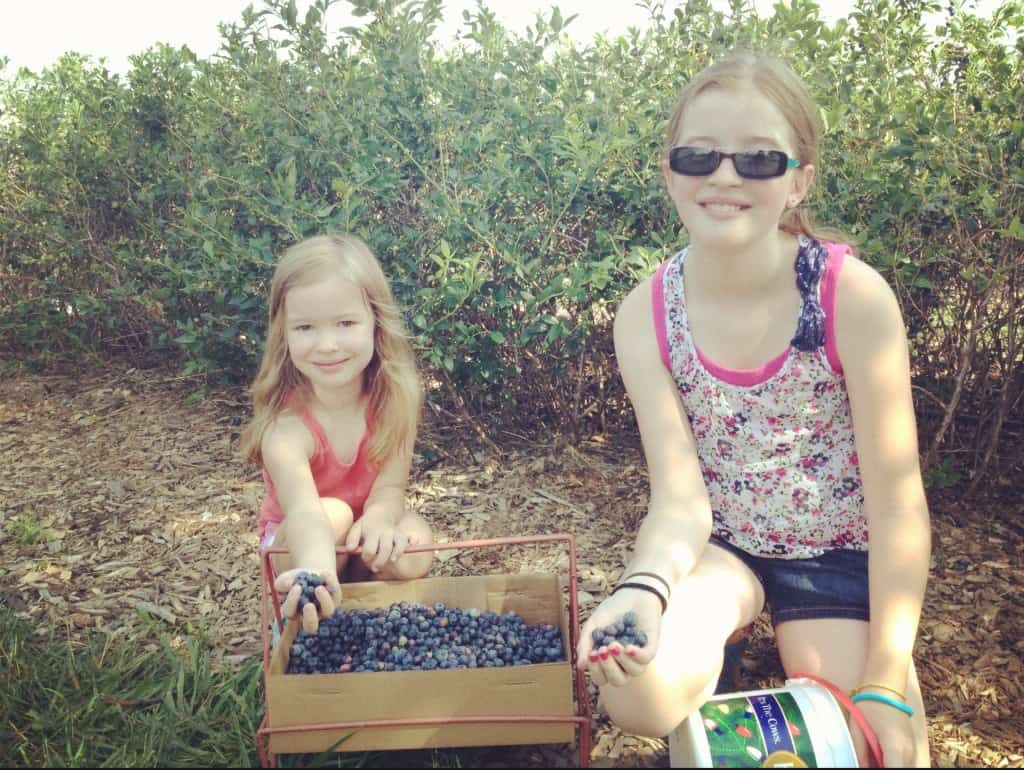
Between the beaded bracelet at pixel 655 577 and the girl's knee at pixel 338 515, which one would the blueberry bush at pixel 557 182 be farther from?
the beaded bracelet at pixel 655 577

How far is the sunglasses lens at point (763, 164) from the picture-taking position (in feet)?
6.49

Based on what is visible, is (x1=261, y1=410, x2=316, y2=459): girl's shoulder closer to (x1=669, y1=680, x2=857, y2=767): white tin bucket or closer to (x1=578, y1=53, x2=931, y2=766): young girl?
(x1=578, y1=53, x2=931, y2=766): young girl

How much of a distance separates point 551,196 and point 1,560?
7.91 feet

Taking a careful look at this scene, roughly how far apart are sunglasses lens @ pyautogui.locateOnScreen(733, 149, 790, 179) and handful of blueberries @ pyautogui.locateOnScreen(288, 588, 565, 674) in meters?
1.17

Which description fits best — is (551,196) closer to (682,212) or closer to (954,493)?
(682,212)

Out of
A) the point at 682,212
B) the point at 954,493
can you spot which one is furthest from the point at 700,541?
the point at 954,493

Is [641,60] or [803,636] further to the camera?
[641,60]

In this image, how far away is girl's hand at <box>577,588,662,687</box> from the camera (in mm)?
1704

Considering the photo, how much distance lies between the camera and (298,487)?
2.42m

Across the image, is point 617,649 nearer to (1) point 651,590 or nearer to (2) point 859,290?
(1) point 651,590

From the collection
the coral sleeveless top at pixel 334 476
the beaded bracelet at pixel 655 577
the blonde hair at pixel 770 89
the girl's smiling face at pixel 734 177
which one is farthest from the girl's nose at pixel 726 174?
the coral sleeveless top at pixel 334 476

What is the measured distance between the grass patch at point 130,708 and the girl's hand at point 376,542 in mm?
465

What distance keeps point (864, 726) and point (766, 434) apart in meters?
0.67

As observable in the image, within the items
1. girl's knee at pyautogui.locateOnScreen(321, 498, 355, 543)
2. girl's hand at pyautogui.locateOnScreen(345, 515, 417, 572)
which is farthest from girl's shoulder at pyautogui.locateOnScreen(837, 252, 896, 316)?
girl's knee at pyautogui.locateOnScreen(321, 498, 355, 543)
